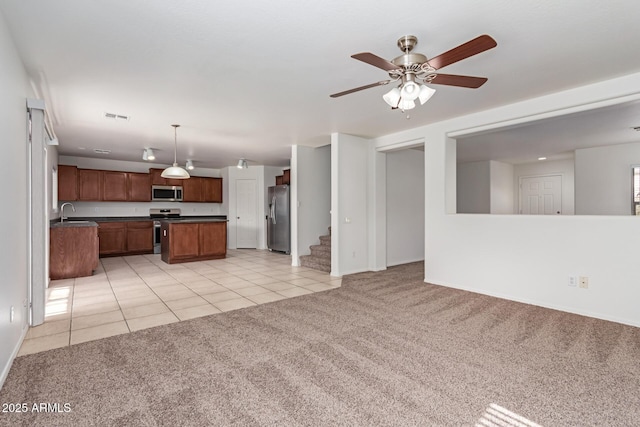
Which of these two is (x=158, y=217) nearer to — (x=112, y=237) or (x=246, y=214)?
(x=112, y=237)

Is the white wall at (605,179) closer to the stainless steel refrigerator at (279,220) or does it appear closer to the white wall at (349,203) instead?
the white wall at (349,203)

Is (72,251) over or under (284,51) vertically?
under

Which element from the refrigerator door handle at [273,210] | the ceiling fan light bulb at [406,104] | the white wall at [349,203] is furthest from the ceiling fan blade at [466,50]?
the refrigerator door handle at [273,210]

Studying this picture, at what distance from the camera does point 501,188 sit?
8.18 m

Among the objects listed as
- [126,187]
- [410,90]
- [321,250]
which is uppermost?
[410,90]

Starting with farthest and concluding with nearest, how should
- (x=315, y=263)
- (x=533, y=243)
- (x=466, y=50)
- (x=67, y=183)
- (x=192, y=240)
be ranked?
1. (x=67, y=183)
2. (x=192, y=240)
3. (x=315, y=263)
4. (x=533, y=243)
5. (x=466, y=50)

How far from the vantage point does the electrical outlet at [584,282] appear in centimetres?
339

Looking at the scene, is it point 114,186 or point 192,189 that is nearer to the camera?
point 114,186

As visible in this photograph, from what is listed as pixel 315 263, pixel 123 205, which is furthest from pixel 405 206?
pixel 123 205

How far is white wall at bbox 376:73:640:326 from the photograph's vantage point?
3176 mm

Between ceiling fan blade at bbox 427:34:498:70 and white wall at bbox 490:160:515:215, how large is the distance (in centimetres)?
680

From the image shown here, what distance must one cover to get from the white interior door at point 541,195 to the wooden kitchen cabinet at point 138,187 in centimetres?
991

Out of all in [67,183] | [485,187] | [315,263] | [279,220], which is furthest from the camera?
[279,220]

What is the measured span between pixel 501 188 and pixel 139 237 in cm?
931
